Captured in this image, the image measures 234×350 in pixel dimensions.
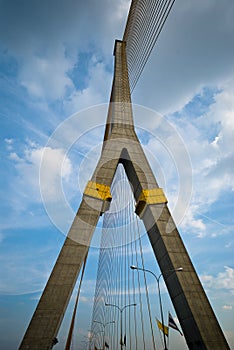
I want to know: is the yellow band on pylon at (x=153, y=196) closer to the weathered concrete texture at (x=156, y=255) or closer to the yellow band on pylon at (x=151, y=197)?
the yellow band on pylon at (x=151, y=197)

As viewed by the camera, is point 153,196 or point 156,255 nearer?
point 156,255

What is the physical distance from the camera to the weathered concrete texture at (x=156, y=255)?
12.5 meters

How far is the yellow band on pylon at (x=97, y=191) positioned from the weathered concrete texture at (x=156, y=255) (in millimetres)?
261

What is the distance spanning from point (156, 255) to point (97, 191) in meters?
5.68

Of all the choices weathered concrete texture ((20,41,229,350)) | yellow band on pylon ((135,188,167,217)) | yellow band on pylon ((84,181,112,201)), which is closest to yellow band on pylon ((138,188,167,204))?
yellow band on pylon ((135,188,167,217))

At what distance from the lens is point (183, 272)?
14.4 metres

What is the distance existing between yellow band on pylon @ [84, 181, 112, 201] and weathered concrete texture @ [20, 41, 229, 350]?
0.26 metres

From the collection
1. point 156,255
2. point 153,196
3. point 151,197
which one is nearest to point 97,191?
point 151,197

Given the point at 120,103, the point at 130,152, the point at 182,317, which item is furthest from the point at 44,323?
the point at 120,103

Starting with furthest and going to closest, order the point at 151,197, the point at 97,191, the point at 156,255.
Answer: the point at 97,191 < the point at 151,197 < the point at 156,255

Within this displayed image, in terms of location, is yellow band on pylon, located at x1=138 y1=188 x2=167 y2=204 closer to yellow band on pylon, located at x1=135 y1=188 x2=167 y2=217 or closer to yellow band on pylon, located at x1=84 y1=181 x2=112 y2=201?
yellow band on pylon, located at x1=135 y1=188 x2=167 y2=217

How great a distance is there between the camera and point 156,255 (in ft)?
54.6

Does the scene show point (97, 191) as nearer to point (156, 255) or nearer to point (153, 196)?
point (153, 196)

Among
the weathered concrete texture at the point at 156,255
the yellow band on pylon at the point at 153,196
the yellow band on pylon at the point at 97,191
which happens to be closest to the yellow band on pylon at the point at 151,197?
the yellow band on pylon at the point at 153,196
